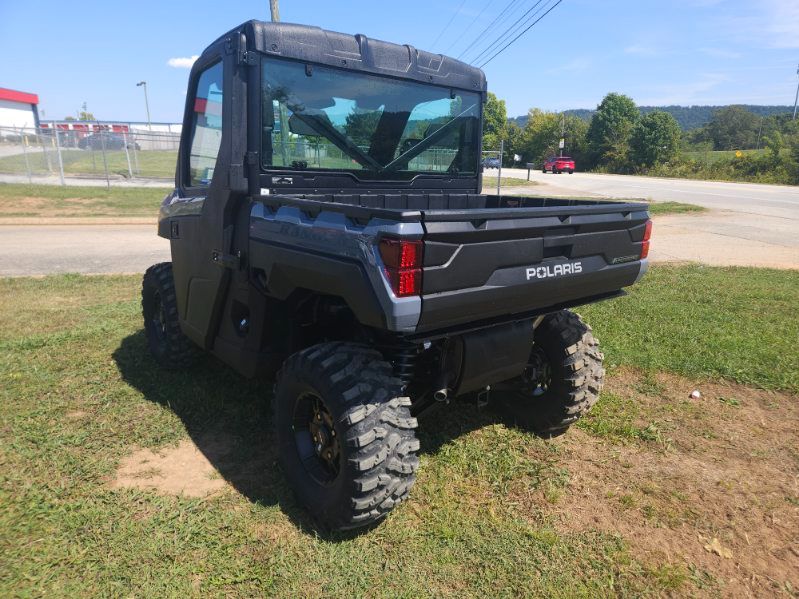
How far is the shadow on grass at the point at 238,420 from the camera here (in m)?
3.07

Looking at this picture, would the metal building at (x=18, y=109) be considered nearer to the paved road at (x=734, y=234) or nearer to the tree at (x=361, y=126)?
the paved road at (x=734, y=234)

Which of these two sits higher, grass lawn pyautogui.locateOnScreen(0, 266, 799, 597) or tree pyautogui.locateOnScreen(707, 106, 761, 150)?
tree pyautogui.locateOnScreen(707, 106, 761, 150)

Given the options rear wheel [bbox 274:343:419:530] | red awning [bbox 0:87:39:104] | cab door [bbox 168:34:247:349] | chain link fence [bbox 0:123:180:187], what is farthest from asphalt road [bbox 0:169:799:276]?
red awning [bbox 0:87:39:104]

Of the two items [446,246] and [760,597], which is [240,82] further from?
[760,597]

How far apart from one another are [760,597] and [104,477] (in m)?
3.36

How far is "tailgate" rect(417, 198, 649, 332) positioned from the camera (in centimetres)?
226

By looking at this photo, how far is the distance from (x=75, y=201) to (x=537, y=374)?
1889 centimetres

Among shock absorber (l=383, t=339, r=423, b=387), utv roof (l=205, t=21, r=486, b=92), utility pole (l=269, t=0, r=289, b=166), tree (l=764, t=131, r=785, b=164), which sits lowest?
shock absorber (l=383, t=339, r=423, b=387)

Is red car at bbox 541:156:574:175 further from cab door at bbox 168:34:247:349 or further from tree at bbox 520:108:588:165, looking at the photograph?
cab door at bbox 168:34:247:349

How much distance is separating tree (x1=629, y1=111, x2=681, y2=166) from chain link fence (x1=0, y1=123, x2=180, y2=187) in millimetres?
42278

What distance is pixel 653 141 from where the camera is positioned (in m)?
50.6

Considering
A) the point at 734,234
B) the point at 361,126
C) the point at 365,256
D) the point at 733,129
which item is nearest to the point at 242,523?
the point at 365,256

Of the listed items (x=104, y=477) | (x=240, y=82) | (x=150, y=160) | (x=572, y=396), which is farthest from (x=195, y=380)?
(x=150, y=160)

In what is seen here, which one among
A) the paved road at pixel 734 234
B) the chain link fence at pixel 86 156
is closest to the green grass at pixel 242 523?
the paved road at pixel 734 234
